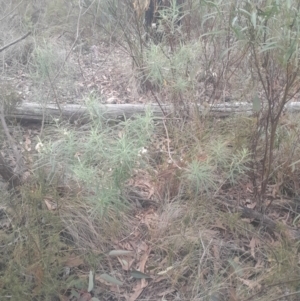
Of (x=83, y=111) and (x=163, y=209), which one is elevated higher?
(x=83, y=111)

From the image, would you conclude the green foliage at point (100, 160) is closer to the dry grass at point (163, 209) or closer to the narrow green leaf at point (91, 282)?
the dry grass at point (163, 209)

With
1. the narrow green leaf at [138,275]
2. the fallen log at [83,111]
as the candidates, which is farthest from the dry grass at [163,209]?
the fallen log at [83,111]

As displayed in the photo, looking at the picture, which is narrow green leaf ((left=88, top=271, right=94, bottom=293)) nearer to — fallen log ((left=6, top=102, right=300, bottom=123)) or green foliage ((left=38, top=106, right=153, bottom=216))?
green foliage ((left=38, top=106, right=153, bottom=216))

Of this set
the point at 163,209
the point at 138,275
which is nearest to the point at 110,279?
the point at 138,275

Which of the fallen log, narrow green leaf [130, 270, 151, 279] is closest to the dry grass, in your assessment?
narrow green leaf [130, 270, 151, 279]

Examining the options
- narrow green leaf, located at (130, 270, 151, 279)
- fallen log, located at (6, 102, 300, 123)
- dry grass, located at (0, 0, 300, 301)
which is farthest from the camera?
fallen log, located at (6, 102, 300, 123)

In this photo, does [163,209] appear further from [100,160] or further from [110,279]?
[110,279]

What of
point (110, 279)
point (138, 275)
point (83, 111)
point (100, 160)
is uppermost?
point (100, 160)

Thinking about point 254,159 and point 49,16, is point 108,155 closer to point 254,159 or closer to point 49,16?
point 254,159

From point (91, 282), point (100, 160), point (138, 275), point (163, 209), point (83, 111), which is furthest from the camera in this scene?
point (83, 111)

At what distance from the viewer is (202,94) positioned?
3645mm

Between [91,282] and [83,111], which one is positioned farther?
[83,111]

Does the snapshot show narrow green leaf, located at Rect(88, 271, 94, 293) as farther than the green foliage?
No

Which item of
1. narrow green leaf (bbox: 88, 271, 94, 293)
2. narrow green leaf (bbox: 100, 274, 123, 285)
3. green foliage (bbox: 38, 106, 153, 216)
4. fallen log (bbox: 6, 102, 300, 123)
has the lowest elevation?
narrow green leaf (bbox: 100, 274, 123, 285)
